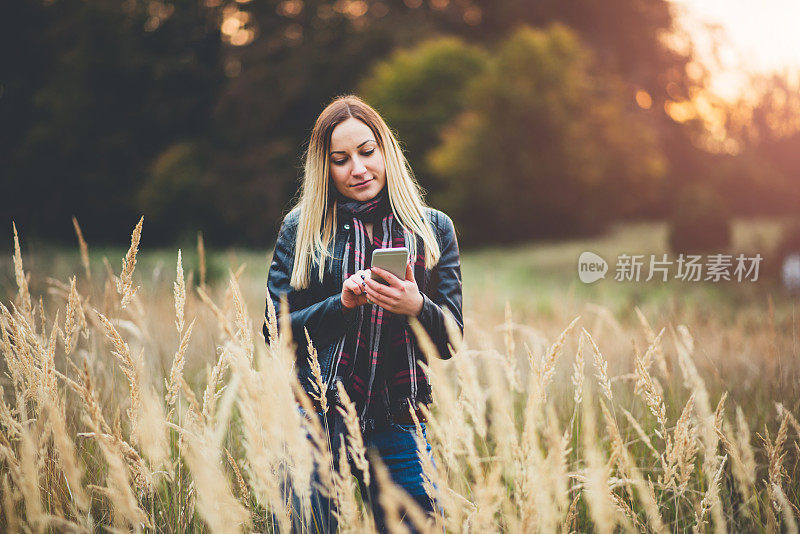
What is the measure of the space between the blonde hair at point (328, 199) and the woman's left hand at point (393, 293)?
0.28 metres

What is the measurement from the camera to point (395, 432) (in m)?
1.61

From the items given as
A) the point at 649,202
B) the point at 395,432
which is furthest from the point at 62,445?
Answer: the point at 649,202

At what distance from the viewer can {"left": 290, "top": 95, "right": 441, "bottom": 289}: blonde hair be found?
65.2 inches

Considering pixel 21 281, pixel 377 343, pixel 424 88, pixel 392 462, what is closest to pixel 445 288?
pixel 377 343

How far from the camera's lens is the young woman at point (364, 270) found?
1583 millimetres

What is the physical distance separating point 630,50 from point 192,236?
15828mm

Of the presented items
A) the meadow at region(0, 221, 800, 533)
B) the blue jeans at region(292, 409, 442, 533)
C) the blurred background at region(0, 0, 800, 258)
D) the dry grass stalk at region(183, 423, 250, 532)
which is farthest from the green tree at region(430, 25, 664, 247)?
the dry grass stalk at region(183, 423, 250, 532)

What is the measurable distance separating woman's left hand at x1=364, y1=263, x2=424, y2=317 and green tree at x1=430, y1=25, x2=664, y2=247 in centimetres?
1284

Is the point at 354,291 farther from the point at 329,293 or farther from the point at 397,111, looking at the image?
the point at 397,111

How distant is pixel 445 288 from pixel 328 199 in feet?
1.53

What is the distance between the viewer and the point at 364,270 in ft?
5.07

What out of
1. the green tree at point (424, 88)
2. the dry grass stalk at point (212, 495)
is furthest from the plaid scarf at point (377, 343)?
the green tree at point (424, 88)

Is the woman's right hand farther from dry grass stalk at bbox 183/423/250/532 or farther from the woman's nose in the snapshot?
dry grass stalk at bbox 183/423/250/532

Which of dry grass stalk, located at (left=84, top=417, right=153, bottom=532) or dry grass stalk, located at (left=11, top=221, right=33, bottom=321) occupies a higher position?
dry grass stalk, located at (left=11, top=221, right=33, bottom=321)
